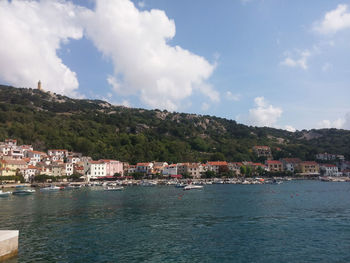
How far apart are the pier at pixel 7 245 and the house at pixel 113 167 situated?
305ft

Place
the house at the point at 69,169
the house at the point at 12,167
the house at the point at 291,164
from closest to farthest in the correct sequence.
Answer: the house at the point at 12,167 → the house at the point at 69,169 → the house at the point at 291,164

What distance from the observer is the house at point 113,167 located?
108600 millimetres

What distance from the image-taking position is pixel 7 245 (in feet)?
52.9

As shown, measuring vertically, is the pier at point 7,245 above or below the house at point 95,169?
below

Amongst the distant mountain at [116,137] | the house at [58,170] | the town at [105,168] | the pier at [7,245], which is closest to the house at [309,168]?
A: the town at [105,168]

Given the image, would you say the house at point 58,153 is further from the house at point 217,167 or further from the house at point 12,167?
the house at point 217,167

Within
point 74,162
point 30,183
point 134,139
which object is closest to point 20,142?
point 74,162

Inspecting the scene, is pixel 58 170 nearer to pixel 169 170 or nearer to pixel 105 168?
pixel 105 168

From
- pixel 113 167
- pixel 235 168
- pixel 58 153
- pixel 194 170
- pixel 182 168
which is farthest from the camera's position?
pixel 235 168

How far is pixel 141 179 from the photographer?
107812mm

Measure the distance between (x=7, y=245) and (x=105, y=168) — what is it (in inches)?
3676

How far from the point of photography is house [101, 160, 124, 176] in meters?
109

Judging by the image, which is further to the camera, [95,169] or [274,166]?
[274,166]

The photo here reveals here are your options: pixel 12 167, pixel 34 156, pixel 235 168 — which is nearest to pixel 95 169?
pixel 34 156
